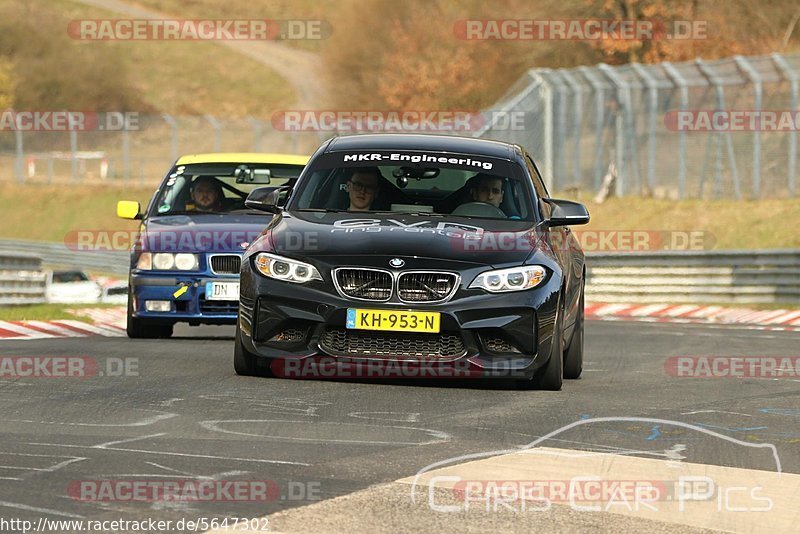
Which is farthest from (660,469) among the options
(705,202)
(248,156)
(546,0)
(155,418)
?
(546,0)

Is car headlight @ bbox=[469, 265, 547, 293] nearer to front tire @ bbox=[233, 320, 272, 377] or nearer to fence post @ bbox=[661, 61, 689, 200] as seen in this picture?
front tire @ bbox=[233, 320, 272, 377]

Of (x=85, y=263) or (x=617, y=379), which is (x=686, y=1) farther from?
(x=617, y=379)

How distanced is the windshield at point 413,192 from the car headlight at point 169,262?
291cm

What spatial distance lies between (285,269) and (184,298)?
13.5 feet

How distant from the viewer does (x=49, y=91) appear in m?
82.5

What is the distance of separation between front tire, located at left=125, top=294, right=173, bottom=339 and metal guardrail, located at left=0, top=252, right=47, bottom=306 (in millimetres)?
8982

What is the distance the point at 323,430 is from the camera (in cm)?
772
